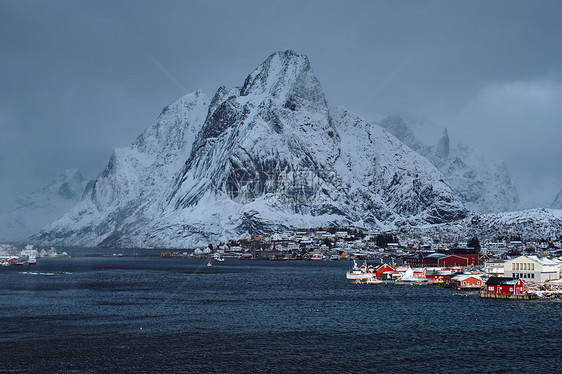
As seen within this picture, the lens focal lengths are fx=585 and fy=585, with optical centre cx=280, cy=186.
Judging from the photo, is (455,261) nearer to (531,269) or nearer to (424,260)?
(424,260)

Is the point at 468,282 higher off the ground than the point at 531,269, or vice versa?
the point at 531,269

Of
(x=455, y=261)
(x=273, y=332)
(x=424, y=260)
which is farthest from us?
(x=424, y=260)

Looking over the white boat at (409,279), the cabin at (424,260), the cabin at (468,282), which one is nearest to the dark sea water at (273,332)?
the cabin at (468,282)

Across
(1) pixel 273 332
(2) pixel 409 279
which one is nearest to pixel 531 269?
(2) pixel 409 279

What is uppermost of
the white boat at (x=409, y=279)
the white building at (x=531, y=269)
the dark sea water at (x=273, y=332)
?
the white building at (x=531, y=269)

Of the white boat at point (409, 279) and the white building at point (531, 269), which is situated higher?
the white building at point (531, 269)

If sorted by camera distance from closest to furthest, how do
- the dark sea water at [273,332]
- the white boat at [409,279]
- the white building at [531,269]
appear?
the dark sea water at [273,332] < the white building at [531,269] < the white boat at [409,279]

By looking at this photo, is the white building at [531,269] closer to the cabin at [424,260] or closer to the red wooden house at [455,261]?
the red wooden house at [455,261]

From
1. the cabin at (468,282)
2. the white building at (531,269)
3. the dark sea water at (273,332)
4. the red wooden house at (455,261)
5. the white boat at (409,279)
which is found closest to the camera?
the dark sea water at (273,332)
